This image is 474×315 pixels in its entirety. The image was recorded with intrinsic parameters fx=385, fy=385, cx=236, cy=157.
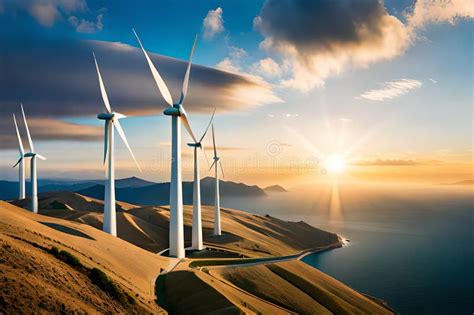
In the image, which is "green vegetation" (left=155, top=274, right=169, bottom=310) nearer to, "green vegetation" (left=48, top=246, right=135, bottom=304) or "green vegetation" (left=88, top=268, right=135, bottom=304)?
"green vegetation" (left=48, top=246, right=135, bottom=304)

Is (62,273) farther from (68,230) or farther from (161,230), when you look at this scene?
(161,230)

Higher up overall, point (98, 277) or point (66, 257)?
point (66, 257)

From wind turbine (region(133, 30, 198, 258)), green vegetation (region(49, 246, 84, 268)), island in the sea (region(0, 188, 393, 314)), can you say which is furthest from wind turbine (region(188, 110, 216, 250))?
green vegetation (region(49, 246, 84, 268))

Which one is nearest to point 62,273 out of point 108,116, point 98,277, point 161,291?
point 98,277

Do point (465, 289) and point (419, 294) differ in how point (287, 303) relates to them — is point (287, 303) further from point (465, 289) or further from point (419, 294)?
point (465, 289)

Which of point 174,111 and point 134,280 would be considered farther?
point 174,111

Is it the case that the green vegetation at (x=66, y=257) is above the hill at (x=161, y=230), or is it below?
above

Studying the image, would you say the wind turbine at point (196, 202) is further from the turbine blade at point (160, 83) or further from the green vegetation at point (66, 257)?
the green vegetation at point (66, 257)

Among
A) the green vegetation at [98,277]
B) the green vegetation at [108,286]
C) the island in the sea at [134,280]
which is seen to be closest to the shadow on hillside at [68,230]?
the island in the sea at [134,280]

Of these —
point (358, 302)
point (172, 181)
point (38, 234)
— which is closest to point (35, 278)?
point (38, 234)

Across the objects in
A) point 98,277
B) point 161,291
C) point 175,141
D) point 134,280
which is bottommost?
point 161,291

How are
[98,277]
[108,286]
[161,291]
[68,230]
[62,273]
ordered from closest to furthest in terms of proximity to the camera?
1. [62,273]
2. [108,286]
3. [98,277]
4. [161,291]
5. [68,230]
